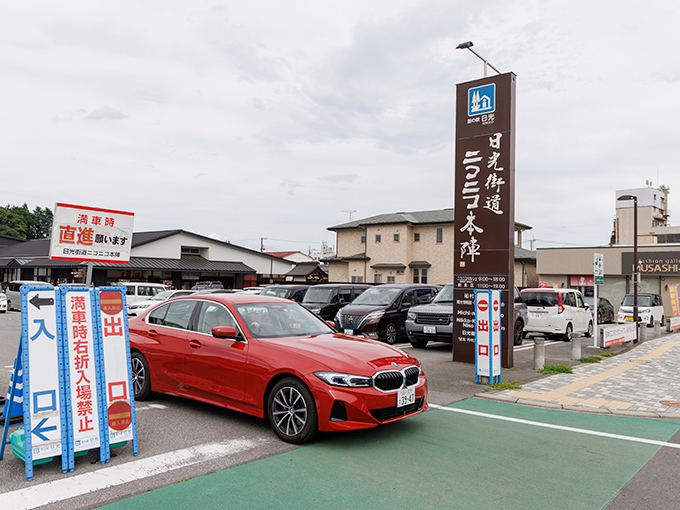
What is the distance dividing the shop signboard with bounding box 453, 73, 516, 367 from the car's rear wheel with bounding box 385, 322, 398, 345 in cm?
389

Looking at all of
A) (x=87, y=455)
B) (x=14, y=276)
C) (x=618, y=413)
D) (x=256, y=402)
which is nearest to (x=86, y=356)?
(x=87, y=455)

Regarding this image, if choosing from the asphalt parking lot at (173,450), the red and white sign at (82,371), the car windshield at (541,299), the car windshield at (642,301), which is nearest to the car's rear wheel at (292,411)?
the asphalt parking lot at (173,450)

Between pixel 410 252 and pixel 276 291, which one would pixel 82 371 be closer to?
pixel 276 291

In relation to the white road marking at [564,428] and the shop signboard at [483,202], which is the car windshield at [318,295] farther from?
the white road marking at [564,428]

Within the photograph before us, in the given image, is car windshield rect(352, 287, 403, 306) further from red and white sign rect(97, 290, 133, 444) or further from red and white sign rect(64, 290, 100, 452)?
red and white sign rect(64, 290, 100, 452)

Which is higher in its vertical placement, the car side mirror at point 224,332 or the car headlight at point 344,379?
the car side mirror at point 224,332

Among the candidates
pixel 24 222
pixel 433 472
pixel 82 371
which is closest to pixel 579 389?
pixel 433 472

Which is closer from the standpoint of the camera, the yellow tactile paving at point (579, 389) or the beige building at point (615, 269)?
the yellow tactile paving at point (579, 389)

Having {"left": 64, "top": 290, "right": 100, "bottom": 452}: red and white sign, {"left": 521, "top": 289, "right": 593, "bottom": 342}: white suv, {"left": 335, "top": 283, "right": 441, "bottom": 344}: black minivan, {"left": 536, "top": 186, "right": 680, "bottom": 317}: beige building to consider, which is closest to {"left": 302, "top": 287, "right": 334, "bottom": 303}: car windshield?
{"left": 335, "top": 283, "right": 441, "bottom": 344}: black minivan

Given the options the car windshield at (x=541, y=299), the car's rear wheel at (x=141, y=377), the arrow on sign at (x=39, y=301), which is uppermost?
the arrow on sign at (x=39, y=301)

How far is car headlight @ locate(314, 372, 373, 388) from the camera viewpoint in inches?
205

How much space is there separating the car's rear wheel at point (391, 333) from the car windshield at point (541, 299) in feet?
17.9

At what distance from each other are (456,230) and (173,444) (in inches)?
319

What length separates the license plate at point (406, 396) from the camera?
5504mm
